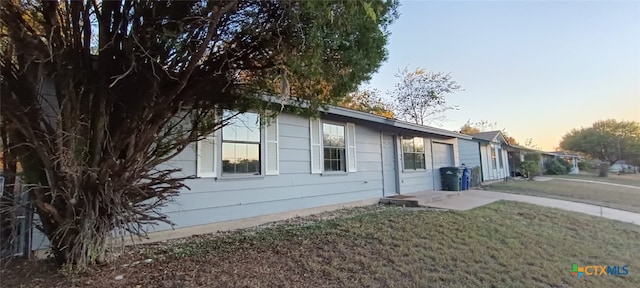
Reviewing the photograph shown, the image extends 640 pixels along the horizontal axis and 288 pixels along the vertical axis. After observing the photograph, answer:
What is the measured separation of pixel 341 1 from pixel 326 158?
18.9 feet

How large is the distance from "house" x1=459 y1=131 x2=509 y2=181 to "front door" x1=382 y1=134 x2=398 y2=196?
8.06 meters

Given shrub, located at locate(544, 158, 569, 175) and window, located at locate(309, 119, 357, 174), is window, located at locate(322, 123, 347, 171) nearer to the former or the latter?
window, located at locate(309, 119, 357, 174)

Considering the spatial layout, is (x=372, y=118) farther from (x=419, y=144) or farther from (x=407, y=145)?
(x=419, y=144)

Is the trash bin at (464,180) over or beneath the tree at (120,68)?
Answer: beneath

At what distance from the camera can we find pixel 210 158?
5.60m

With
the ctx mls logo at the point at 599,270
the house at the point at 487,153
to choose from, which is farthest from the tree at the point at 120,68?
the house at the point at 487,153

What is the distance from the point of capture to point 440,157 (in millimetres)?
13227

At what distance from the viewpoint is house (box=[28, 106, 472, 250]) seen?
548 cm

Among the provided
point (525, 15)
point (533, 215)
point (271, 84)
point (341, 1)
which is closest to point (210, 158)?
point (271, 84)

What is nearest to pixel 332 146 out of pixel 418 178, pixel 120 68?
pixel 418 178

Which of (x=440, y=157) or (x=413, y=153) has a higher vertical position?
(x=413, y=153)

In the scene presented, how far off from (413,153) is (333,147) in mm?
4391

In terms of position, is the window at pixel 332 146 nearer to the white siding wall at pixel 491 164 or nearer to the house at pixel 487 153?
the house at pixel 487 153

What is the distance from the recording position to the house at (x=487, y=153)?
18.3m
